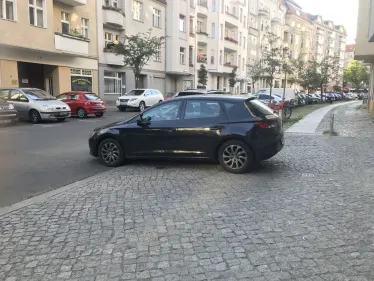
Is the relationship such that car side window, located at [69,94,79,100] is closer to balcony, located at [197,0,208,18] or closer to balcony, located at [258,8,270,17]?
balcony, located at [197,0,208,18]

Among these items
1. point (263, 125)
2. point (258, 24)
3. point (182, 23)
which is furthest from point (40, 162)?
point (258, 24)

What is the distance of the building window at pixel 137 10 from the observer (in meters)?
32.6

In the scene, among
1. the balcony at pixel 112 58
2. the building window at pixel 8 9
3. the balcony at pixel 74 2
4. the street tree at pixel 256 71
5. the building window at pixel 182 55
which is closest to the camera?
the building window at pixel 8 9

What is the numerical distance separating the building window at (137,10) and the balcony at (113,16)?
8.89 feet

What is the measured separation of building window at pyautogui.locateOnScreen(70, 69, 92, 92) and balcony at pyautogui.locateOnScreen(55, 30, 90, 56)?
68.4 inches

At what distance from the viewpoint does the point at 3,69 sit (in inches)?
813

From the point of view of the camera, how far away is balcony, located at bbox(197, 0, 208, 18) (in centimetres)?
4396

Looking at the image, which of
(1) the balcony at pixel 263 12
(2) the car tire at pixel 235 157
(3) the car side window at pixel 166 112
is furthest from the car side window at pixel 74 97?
(1) the balcony at pixel 263 12

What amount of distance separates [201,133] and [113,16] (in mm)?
24889

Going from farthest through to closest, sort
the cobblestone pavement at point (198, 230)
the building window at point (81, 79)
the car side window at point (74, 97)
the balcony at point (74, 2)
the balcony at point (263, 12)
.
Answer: the balcony at point (263, 12) < the building window at point (81, 79) < the balcony at point (74, 2) < the car side window at point (74, 97) < the cobblestone pavement at point (198, 230)

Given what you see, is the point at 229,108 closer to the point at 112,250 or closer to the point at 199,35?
the point at 112,250

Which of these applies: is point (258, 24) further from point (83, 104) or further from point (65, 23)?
point (83, 104)

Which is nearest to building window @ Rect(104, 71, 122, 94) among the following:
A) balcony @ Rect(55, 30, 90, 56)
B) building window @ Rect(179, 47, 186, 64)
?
balcony @ Rect(55, 30, 90, 56)

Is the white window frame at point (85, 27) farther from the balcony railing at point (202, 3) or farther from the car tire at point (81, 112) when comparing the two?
the balcony railing at point (202, 3)
